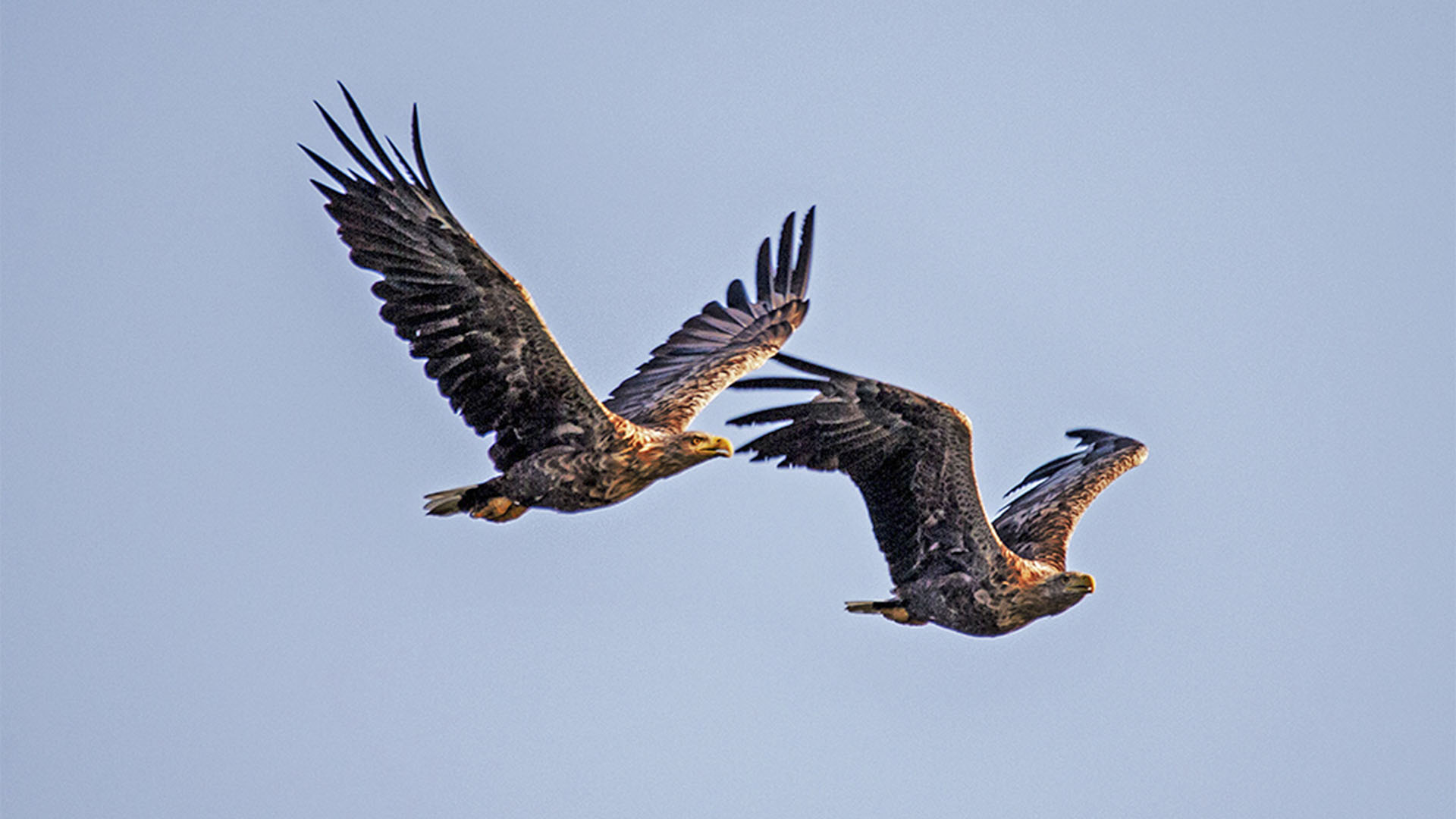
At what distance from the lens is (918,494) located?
1650 centimetres

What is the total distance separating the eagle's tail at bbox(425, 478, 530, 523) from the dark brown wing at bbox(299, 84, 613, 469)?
0.41m

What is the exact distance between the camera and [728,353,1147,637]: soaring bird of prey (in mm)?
16312

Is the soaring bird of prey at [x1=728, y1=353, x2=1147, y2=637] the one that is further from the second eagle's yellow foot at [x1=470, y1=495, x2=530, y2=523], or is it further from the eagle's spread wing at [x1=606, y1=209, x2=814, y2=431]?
the second eagle's yellow foot at [x1=470, y1=495, x2=530, y2=523]

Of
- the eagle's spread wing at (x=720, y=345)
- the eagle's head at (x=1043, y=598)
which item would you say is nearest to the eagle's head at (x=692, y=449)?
the eagle's spread wing at (x=720, y=345)

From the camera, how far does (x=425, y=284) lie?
16.0 metres

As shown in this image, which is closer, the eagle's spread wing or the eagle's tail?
the eagle's tail

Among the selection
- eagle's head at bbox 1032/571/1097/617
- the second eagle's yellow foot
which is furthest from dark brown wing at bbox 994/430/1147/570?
the second eagle's yellow foot

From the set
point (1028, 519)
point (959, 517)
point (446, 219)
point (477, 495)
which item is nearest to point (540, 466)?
point (477, 495)

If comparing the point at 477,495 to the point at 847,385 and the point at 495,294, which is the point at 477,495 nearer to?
the point at 495,294

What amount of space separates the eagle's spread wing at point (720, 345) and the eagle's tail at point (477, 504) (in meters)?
1.26

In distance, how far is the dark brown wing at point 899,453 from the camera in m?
16.3

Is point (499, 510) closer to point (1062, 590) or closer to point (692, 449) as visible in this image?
point (692, 449)

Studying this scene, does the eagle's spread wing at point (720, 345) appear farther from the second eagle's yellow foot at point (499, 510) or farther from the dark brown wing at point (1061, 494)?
the dark brown wing at point (1061, 494)

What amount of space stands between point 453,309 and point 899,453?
3.09m
